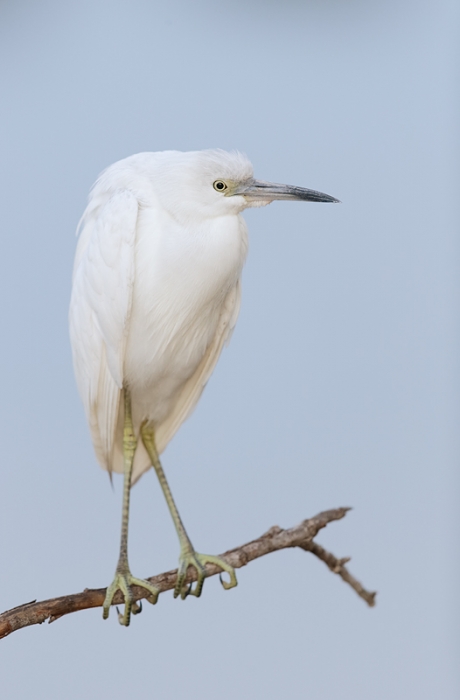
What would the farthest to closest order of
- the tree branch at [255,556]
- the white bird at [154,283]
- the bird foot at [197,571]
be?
the bird foot at [197,571], the white bird at [154,283], the tree branch at [255,556]

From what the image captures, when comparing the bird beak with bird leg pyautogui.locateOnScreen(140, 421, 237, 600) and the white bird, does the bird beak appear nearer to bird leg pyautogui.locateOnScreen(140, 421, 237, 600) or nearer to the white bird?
the white bird

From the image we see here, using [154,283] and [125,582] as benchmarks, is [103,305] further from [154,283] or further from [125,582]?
[125,582]

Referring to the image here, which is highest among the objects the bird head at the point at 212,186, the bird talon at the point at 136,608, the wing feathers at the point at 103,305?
the bird head at the point at 212,186

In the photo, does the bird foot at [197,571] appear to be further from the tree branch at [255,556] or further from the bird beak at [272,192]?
the bird beak at [272,192]

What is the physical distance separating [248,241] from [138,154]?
14.6 inches

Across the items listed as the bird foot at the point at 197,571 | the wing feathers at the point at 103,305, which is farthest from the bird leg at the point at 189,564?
the wing feathers at the point at 103,305

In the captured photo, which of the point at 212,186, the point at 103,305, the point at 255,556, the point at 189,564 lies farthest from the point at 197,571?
the point at 212,186

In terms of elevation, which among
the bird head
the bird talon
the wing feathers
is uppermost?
the bird head

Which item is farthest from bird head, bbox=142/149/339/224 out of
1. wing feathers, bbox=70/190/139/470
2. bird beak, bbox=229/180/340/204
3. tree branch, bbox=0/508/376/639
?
tree branch, bbox=0/508/376/639

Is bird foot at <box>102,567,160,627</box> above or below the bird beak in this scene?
below

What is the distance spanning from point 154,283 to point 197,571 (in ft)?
2.50

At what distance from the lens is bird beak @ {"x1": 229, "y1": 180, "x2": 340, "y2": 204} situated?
203 centimetres

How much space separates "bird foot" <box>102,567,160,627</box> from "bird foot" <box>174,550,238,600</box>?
96 millimetres

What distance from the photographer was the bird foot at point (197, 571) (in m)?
2.19
